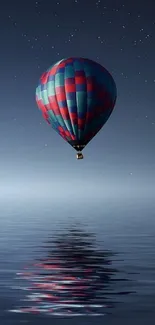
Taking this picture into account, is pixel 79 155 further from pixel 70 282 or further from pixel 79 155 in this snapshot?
pixel 70 282

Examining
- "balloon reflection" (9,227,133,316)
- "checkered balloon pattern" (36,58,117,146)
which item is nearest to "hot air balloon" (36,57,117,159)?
"checkered balloon pattern" (36,58,117,146)

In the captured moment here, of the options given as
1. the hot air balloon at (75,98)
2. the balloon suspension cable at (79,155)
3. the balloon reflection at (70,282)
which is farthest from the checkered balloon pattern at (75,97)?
the balloon reflection at (70,282)

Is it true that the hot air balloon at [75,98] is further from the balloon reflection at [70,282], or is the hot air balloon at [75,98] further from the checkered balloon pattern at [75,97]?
the balloon reflection at [70,282]

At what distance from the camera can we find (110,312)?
21.7 meters

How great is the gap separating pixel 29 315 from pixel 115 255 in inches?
875

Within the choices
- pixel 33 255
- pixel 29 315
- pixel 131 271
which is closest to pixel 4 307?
pixel 29 315

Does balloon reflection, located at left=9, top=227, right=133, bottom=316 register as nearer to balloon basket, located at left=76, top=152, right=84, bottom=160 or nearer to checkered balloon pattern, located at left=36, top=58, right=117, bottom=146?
balloon basket, located at left=76, top=152, right=84, bottom=160

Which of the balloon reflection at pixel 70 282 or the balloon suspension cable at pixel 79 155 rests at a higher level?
the balloon suspension cable at pixel 79 155

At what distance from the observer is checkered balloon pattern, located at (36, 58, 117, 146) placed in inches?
1981

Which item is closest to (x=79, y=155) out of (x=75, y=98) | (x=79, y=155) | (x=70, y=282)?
(x=79, y=155)

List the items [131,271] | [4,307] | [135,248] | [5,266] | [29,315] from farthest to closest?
1. [135,248]
2. [5,266]
3. [131,271]
4. [4,307]
5. [29,315]

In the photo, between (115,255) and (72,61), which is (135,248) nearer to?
(115,255)

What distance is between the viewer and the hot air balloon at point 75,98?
50.3 meters

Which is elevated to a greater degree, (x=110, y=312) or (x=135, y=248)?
(x=135, y=248)
